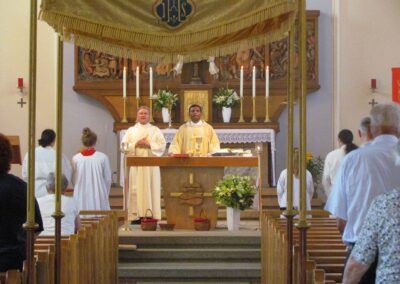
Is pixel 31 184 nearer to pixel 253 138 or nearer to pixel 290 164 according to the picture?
pixel 290 164

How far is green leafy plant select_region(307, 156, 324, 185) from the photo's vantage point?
14523 millimetres

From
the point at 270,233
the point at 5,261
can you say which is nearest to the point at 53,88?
the point at 270,233

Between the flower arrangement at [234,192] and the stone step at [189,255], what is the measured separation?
3.27ft

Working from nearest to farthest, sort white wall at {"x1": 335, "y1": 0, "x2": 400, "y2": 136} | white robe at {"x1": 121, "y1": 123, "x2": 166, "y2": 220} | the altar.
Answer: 1. white robe at {"x1": 121, "y1": 123, "x2": 166, "y2": 220}
2. the altar
3. white wall at {"x1": 335, "y1": 0, "x2": 400, "y2": 136}

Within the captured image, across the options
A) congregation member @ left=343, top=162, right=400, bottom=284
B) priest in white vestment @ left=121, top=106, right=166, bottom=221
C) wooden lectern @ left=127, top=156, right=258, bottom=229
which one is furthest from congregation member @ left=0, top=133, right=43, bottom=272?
priest in white vestment @ left=121, top=106, right=166, bottom=221

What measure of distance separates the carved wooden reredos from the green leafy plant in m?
1.01

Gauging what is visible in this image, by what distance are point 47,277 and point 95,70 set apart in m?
10.1

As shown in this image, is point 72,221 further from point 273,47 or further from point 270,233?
point 273,47

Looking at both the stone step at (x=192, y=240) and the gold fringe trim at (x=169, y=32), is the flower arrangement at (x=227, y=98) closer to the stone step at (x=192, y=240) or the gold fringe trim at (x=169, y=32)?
the stone step at (x=192, y=240)

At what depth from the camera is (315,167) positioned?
14.8 meters

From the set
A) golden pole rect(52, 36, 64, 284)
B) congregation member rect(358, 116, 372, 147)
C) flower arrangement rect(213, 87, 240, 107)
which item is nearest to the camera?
golden pole rect(52, 36, 64, 284)

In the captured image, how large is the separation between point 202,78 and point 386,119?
33.1 feet

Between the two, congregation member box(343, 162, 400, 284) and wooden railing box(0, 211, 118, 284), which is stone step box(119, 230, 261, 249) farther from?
congregation member box(343, 162, 400, 284)

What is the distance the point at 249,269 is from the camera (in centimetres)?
996
